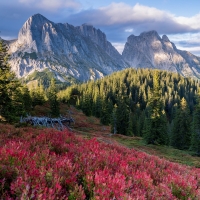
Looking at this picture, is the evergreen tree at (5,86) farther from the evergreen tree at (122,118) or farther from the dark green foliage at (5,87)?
the evergreen tree at (122,118)

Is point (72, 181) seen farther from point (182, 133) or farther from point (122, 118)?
point (182, 133)

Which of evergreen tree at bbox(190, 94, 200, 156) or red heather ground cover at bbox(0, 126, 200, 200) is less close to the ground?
red heather ground cover at bbox(0, 126, 200, 200)

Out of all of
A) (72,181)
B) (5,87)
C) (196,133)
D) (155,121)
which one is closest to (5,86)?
(5,87)

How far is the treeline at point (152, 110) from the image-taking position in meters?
38.8

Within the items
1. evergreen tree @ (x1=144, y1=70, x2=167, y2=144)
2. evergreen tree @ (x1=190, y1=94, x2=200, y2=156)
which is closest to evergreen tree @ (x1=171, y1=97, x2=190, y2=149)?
evergreen tree @ (x1=190, y1=94, x2=200, y2=156)

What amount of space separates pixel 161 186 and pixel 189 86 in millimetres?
189104

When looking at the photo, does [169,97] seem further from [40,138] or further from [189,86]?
[40,138]

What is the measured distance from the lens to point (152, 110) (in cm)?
3909

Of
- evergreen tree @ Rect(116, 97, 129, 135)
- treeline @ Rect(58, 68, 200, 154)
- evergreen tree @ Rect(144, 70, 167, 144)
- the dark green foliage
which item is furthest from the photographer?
evergreen tree @ Rect(116, 97, 129, 135)

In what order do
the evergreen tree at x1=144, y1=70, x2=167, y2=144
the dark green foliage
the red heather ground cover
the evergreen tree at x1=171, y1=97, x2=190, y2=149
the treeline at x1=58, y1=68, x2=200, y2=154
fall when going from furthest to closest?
the evergreen tree at x1=171, y1=97, x2=190, y2=149, the treeline at x1=58, y1=68, x2=200, y2=154, the evergreen tree at x1=144, y1=70, x2=167, y2=144, the dark green foliage, the red heather ground cover

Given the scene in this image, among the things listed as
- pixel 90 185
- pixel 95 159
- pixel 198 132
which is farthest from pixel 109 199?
pixel 198 132

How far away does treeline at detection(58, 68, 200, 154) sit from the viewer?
127ft

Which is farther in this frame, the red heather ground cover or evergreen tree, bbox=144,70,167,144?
evergreen tree, bbox=144,70,167,144

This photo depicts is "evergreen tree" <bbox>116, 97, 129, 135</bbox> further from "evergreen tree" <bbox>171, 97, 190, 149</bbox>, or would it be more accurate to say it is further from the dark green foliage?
the dark green foliage
